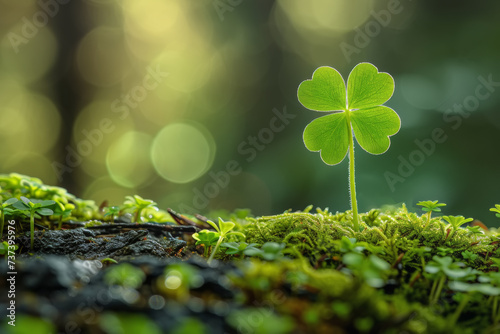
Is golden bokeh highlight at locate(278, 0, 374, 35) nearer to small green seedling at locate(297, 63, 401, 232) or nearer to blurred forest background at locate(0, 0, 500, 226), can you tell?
blurred forest background at locate(0, 0, 500, 226)

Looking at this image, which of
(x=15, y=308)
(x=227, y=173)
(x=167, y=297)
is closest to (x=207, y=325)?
(x=167, y=297)

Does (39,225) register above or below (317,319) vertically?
below

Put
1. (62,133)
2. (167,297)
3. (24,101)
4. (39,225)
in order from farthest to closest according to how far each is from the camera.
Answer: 1. (24,101)
2. (62,133)
3. (39,225)
4. (167,297)

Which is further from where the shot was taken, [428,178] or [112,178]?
[112,178]

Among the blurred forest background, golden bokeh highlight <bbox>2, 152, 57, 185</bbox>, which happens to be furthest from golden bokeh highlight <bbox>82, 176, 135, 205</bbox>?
golden bokeh highlight <bbox>2, 152, 57, 185</bbox>

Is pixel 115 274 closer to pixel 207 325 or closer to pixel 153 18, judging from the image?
pixel 207 325

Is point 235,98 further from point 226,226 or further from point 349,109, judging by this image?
point 226,226

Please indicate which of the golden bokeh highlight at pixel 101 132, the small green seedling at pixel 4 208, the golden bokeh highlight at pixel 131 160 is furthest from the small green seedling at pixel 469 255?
the golden bokeh highlight at pixel 131 160

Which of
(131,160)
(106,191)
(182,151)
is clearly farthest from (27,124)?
(182,151)
